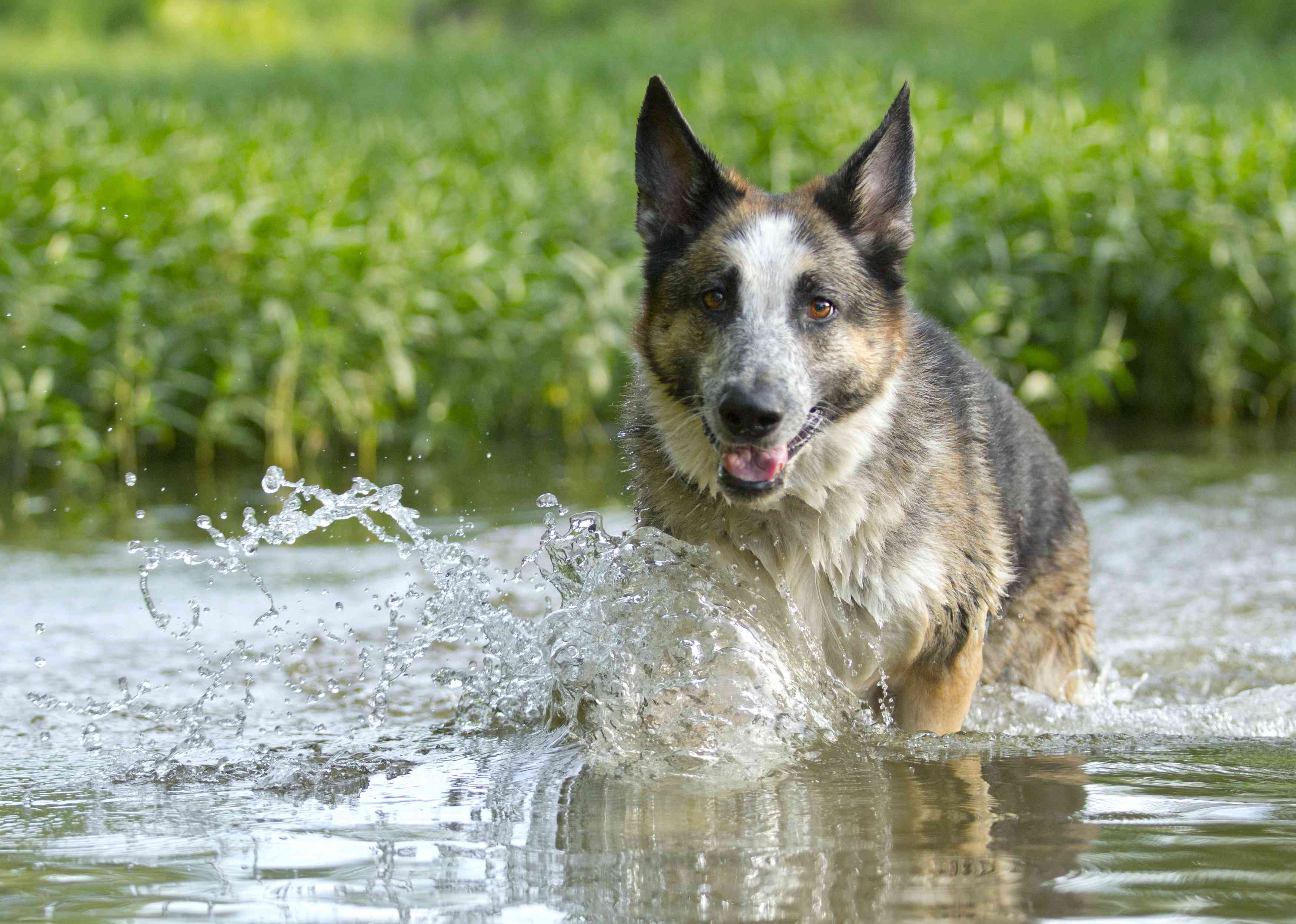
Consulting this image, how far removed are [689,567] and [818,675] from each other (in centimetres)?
44

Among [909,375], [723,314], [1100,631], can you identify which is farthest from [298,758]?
[1100,631]

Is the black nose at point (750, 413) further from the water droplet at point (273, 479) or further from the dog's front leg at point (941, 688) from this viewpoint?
the water droplet at point (273, 479)

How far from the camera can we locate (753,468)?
3.44m

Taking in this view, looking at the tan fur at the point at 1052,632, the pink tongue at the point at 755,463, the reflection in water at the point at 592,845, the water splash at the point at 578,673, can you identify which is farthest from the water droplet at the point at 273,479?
the tan fur at the point at 1052,632

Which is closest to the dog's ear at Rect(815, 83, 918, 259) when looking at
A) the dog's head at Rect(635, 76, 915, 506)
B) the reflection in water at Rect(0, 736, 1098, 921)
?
the dog's head at Rect(635, 76, 915, 506)

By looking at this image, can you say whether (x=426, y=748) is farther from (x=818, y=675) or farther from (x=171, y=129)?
(x=171, y=129)

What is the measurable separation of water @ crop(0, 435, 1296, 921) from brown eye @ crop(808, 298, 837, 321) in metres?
0.71

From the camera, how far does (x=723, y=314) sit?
360cm

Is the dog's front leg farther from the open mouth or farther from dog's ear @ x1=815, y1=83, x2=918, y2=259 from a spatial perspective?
dog's ear @ x1=815, y1=83, x2=918, y2=259

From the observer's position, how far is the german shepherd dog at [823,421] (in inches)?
139

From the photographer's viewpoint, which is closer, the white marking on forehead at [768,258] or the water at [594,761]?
the water at [594,761]

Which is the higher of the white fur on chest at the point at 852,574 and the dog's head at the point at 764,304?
the dog's head at the point at 764,304

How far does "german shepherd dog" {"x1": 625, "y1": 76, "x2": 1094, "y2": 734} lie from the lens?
139 inches

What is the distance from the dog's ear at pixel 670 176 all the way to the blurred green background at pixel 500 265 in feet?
8.37
